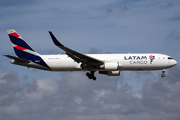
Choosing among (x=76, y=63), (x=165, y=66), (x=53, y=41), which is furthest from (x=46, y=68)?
(x=165, y=66)

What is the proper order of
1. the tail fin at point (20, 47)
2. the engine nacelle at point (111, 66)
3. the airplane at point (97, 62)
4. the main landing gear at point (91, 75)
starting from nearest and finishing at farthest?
the engine nacelle at point (111, 66)
the airplane at point (97, 62)
the tail fin at point (20, 47)
the main landing gear at point (91, 75)

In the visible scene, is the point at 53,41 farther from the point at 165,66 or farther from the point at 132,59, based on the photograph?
the point at 165,66

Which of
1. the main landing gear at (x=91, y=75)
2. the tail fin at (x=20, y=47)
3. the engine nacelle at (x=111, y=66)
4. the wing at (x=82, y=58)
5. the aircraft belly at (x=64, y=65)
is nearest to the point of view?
the wing at (x=82, y=58)

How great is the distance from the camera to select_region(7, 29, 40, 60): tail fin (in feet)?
166

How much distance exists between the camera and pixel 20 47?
2019 inches

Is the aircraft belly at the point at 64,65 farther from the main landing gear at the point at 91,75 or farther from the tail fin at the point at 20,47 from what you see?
the main landing gear at the point at 91,75

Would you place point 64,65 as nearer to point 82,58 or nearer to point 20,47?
point 82,58

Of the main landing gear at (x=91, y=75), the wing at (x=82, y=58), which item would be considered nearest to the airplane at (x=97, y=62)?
the wing at (x=82, y=58)

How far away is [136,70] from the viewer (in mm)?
49375

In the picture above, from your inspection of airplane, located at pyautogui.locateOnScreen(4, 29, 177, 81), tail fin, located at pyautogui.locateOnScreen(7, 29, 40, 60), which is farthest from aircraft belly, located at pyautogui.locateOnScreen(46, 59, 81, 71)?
tail fin, located at pyautogui.locateOnScreen(7, 29, 40, 60)

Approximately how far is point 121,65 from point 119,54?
6.99ft

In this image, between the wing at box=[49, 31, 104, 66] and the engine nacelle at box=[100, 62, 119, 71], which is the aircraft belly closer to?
the wing at box=[49, 31, 104, 66]

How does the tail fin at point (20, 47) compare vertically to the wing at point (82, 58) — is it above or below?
above

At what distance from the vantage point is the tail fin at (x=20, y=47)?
166 ft
